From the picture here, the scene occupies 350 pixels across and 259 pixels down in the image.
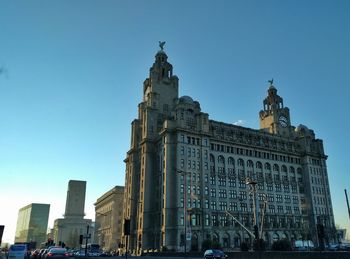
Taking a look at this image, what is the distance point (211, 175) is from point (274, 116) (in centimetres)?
5070

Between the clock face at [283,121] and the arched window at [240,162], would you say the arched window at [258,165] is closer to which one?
the arched window at [240,162]

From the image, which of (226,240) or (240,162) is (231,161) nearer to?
(240,162)

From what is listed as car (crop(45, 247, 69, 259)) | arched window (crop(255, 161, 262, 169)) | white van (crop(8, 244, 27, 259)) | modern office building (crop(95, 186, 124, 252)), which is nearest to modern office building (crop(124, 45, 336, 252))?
arched window (crop(255, 161, 262, 169))

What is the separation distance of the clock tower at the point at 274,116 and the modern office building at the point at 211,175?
0.50m

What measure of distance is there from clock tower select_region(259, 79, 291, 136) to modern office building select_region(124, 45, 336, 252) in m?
0.50

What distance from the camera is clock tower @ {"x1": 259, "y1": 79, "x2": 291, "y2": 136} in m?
142

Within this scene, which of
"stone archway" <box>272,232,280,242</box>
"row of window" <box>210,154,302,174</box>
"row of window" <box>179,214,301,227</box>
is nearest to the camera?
"row of window" <box>179,214,301,227</box>

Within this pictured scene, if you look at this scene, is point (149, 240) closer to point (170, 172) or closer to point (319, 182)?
point (170, 172)

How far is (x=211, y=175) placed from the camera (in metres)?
110

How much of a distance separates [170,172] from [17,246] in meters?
64.9

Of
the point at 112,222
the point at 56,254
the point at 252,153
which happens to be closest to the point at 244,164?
the point at 252,153

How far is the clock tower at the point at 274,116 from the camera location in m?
142

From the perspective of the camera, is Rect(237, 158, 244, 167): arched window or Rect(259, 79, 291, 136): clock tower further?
Rect(259, 79, 291, 136): clock tower

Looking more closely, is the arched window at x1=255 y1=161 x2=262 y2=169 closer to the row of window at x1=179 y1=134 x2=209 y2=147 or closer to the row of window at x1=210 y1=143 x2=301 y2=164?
the row of window at x1=210 y1=143 x2=301 y2=164
